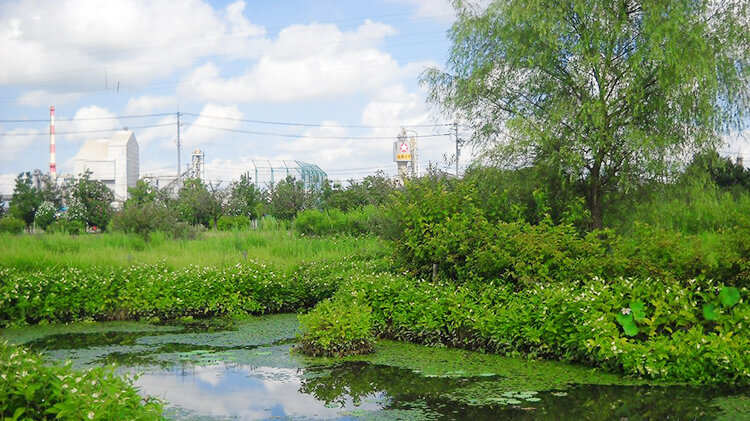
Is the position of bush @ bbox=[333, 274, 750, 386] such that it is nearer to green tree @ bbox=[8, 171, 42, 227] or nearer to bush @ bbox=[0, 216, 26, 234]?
bush @ bbox=[0, 216, 26, 234]

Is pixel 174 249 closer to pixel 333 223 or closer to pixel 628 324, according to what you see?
pixel 333 223

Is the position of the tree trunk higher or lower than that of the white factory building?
lower

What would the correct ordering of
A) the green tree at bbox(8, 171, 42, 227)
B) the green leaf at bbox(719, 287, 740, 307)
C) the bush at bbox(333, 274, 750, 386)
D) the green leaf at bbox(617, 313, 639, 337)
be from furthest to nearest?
the green tree at bbox(8, 171, 42, 227) → the green leaf at bbox(617, 313, 639, 337) → the green leaf at bbox(719, 287, 740, 307) → the bush at bbox(333, 274, 750, 386)

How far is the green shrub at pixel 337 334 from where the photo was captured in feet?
30.0

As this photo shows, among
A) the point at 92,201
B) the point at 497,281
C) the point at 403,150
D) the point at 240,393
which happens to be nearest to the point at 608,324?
the point at 497,281

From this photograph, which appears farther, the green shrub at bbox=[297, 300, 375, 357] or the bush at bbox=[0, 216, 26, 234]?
the bush at bbox=[0, 216, 26, 234]

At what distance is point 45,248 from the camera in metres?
16.1

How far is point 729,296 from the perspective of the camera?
7.94 m

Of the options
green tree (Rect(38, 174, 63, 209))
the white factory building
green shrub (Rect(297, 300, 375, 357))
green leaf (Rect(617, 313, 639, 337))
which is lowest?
green shrub (Rect(297, 300, 375, 357))

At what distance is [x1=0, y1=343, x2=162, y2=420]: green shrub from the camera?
13.2 feet

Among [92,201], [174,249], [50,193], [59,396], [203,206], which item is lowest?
[59,396]

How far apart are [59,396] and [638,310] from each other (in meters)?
6.32

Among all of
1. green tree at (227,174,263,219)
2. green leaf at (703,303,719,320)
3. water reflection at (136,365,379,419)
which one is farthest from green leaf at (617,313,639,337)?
green tree at (227,174,263,219)

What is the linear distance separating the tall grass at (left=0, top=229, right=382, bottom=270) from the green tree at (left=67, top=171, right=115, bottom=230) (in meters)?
12.5
